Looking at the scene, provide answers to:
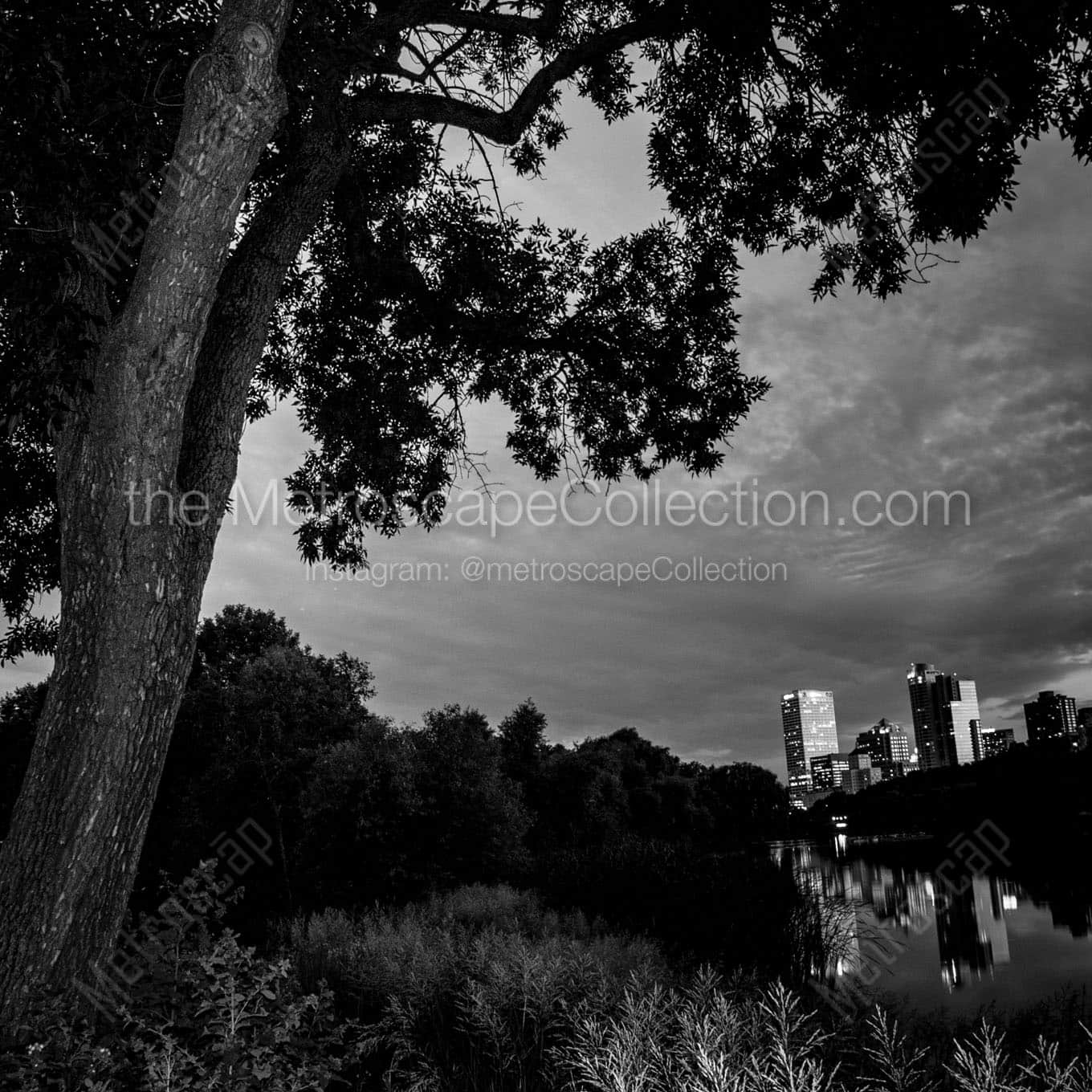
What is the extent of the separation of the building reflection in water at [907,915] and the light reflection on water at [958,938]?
3 cm

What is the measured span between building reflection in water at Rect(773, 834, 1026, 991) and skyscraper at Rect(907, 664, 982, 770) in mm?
140250

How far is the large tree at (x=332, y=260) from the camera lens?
3895 millimetres

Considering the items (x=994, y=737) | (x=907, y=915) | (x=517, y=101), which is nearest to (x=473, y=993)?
(x=517, y=101)

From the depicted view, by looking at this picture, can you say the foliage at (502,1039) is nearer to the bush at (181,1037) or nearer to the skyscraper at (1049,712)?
the bush at (181,1037)

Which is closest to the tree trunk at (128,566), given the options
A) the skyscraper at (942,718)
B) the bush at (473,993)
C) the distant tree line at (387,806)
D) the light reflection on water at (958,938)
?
the bush at (473,993)

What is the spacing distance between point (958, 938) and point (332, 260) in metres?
Result: 18.6

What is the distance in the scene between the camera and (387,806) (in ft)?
61.0

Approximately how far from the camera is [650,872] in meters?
12.4

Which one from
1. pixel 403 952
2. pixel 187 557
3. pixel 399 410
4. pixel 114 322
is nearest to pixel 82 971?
pixel 187 557

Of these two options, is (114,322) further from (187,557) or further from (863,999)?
(863,999)

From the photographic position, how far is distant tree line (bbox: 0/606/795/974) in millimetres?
12359

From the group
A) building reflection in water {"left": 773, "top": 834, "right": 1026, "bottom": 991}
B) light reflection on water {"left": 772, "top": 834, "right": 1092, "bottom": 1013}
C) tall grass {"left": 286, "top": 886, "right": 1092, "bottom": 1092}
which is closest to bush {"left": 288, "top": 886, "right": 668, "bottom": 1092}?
tall grass {"left": 286, "top": 886, "right": 1092, "bottom": 1092}

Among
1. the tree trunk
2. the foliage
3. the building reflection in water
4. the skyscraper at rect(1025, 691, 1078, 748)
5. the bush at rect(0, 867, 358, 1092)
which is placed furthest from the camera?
the skyscraper at rect(1025, 691, 1078, 748)

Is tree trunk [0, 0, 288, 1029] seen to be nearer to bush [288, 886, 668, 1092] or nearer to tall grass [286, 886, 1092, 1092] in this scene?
tall grass [286, 886, 1092, 1092]
